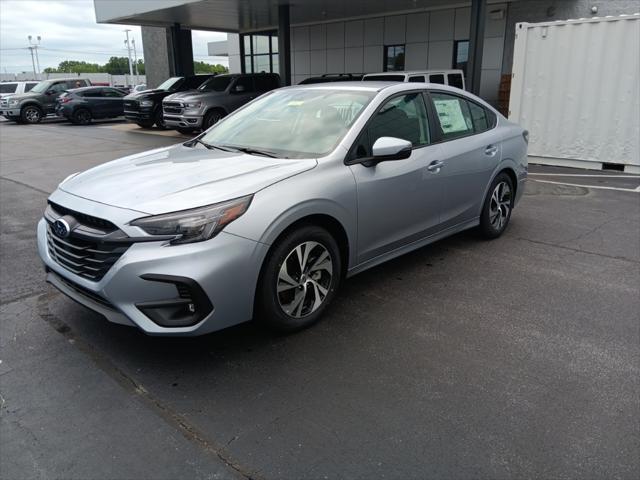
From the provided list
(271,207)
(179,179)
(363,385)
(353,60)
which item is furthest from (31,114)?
(363,385)

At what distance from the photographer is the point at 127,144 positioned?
49.9 feet

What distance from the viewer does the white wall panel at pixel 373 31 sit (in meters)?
19.9

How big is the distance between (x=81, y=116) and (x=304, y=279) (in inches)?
874

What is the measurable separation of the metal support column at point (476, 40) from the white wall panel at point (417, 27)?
17.9 feet

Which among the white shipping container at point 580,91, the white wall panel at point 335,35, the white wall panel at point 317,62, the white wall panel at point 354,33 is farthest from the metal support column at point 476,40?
the white wall panel at point 317,62

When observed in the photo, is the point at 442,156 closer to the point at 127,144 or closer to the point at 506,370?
the point at 506,370

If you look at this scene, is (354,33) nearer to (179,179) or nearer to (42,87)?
(42,87)

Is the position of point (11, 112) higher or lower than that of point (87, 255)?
lower

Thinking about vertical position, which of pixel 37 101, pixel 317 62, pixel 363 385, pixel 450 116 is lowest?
pixel 363 385

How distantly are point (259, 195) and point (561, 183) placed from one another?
7408 mm

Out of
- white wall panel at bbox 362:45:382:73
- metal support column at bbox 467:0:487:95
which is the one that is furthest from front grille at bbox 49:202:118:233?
white wall panel at bbox 362:45:382:73

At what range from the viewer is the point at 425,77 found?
41.5 ft

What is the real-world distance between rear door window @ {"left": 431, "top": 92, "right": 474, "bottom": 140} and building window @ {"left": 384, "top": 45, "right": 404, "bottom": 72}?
15.4m

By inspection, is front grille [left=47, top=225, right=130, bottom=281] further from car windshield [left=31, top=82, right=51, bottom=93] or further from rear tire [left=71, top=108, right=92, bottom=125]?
car windshield [left=31, top=82, right=51, bottom=93]
